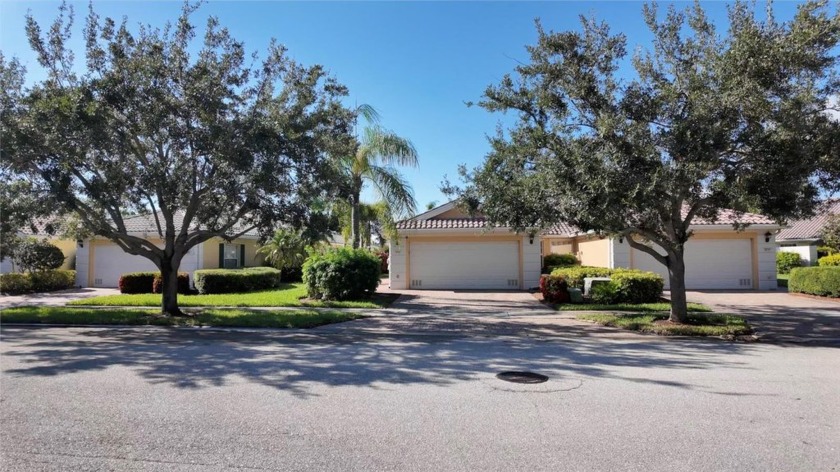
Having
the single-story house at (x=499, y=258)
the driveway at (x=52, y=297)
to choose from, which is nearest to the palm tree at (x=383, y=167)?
the single-story house at (x=499, y=258)

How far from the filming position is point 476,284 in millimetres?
22766

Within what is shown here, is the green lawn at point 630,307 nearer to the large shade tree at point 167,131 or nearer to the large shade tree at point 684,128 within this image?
the large shade tree at point 684,128

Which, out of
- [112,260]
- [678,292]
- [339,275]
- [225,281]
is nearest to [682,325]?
[678,292]

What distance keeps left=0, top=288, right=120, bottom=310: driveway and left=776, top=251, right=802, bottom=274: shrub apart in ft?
110

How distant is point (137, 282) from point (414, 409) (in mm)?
18851

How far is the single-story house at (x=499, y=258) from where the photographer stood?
70.7 feet

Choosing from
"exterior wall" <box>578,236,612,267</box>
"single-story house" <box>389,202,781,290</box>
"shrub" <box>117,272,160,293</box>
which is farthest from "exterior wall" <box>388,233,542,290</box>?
"shrub" <box>117,272,160,293</box>

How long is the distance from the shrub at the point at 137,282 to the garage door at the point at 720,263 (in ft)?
70.0

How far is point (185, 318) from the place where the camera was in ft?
43.1

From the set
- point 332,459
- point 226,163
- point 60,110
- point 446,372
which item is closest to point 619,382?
point 446,372

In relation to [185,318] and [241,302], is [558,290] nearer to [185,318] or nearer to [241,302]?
[241,302]

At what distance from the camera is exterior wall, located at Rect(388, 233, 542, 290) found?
22.4 meters

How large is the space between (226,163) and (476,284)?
13.8 metres

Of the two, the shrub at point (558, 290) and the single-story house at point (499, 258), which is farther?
the single-story house at point (499, 258)
